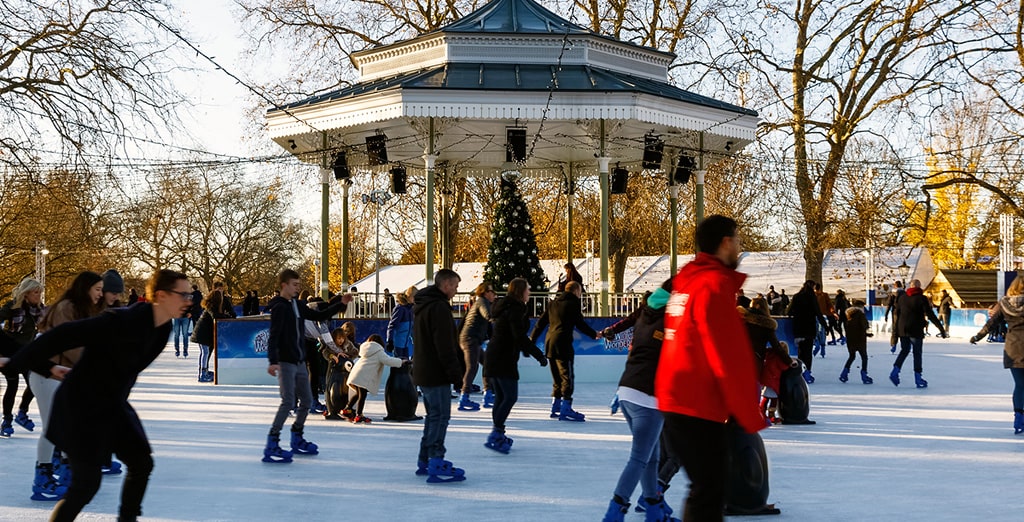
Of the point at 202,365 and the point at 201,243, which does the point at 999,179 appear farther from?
the point at 201,243

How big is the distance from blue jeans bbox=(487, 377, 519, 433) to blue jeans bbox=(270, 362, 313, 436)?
1.74 metres

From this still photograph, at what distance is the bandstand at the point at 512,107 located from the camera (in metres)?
18.3

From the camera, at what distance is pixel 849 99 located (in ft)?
112

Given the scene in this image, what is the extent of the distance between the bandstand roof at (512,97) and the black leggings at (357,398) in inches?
254

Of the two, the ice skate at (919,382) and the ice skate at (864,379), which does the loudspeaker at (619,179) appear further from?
the ice skate at (919,382)

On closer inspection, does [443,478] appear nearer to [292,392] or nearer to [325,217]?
[292,392]

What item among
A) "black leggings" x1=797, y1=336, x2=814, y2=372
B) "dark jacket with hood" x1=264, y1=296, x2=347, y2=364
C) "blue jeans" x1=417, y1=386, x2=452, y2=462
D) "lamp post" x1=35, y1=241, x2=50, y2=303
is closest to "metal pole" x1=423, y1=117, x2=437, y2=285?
"black leggings" x1=797, y1=336, x2=814, y2=372

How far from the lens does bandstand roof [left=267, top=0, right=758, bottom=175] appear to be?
60.0ft

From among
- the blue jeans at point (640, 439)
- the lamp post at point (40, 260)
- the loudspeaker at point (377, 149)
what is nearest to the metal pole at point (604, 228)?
the loudspeaker at point (377, 149)

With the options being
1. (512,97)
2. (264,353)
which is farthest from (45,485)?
(512,97)

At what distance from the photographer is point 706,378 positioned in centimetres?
482

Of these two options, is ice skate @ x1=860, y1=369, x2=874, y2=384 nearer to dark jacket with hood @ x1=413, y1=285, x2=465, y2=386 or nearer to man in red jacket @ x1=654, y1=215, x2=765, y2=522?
dark jacket with hood @ x1=413, y1=285, x2=465, y2=386

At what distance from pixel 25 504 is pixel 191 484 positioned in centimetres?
121

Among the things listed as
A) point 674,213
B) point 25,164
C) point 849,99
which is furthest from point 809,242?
point 25,164
